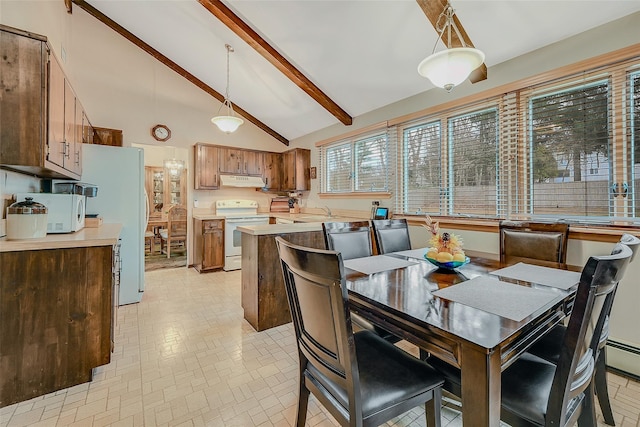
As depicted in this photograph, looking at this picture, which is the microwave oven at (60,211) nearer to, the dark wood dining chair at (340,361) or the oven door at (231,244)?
the dark wood dining chair at (340,361)

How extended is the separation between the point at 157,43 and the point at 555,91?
5.27m

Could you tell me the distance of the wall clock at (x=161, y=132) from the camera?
450 cm

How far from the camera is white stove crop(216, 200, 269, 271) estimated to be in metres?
4.63

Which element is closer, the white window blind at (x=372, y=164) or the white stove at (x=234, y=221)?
the white window blind at (x=372, y=164)

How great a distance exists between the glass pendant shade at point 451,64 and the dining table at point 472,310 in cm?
122

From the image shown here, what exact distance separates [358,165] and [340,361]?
362cm

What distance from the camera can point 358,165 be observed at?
431 centimetres

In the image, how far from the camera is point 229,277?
4.29 meters

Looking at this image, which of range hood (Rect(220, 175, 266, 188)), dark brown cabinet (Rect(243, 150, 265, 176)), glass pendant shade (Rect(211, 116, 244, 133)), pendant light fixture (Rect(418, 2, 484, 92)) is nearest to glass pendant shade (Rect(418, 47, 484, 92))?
pendant light fixture (Rect(418, 2, 484, 92))

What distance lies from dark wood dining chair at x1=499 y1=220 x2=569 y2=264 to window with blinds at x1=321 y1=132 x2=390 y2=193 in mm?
1813

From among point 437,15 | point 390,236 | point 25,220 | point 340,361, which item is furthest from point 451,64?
point 25,220

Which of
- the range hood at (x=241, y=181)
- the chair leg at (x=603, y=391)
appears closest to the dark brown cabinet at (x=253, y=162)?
the range hood at (x=241, y=181)

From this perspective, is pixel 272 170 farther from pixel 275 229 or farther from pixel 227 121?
pixel 275 229

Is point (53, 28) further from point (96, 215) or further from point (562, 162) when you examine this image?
point (562, 162)
